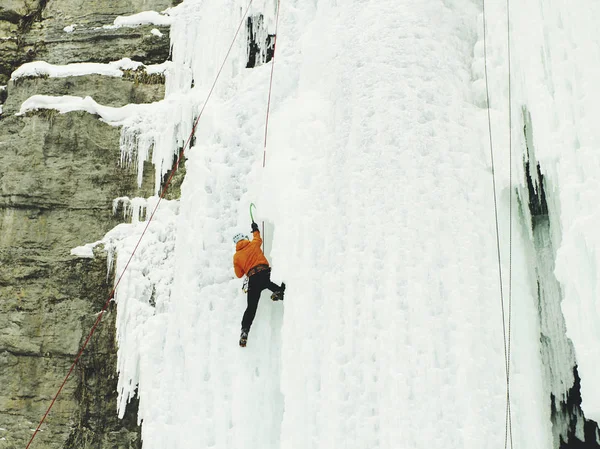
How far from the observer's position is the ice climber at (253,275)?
16.9 ft

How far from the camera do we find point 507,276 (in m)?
4.65

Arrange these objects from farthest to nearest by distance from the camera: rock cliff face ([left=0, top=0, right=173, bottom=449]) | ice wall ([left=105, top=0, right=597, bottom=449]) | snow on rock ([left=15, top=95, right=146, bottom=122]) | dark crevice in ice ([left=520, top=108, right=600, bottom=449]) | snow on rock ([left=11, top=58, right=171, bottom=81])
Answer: snow on rock ([left=11, top=58, right=171, bottom=81]) → snow on rock ([left=15, top=95, right=146, bottom=122]) → rock cliff face ([left=0, top=0, right=173, bottom=449]) → dark crevice in ice ([left=520, top=108, right=600, bottom=449]) → ice wall ([left=105, top=0, right=597, bottom=449])

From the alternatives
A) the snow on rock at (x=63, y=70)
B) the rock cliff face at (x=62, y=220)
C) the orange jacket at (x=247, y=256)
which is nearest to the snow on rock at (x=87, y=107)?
the rock cliff face at (x=62, y=220)

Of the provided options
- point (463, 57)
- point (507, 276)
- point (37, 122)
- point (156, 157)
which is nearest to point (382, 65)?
point (463, 57)

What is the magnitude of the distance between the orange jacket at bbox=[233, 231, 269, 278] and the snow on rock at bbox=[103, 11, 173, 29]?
143 inches

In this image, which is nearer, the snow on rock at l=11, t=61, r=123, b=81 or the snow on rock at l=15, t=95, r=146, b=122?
the snow on rock at l=15, t=95, r=146, b=122

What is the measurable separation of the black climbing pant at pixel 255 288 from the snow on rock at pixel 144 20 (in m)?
3.98

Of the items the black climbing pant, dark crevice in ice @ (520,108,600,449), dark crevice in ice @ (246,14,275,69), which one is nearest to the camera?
dark crevice in ice @ (520,108,600,449)

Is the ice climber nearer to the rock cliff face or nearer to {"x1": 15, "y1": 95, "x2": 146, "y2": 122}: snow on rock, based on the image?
the rock cliff face

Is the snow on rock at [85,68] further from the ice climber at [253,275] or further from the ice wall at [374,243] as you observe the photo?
the ice climber at [253,275]

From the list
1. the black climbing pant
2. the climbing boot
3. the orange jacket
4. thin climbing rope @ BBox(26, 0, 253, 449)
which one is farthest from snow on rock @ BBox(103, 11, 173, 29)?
the climbing boot

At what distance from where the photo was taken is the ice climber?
5137mm

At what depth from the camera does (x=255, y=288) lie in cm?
515

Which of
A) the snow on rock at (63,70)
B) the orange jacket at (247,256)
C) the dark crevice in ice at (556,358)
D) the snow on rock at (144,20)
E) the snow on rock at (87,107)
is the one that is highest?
the snow on rock at (144,20)
